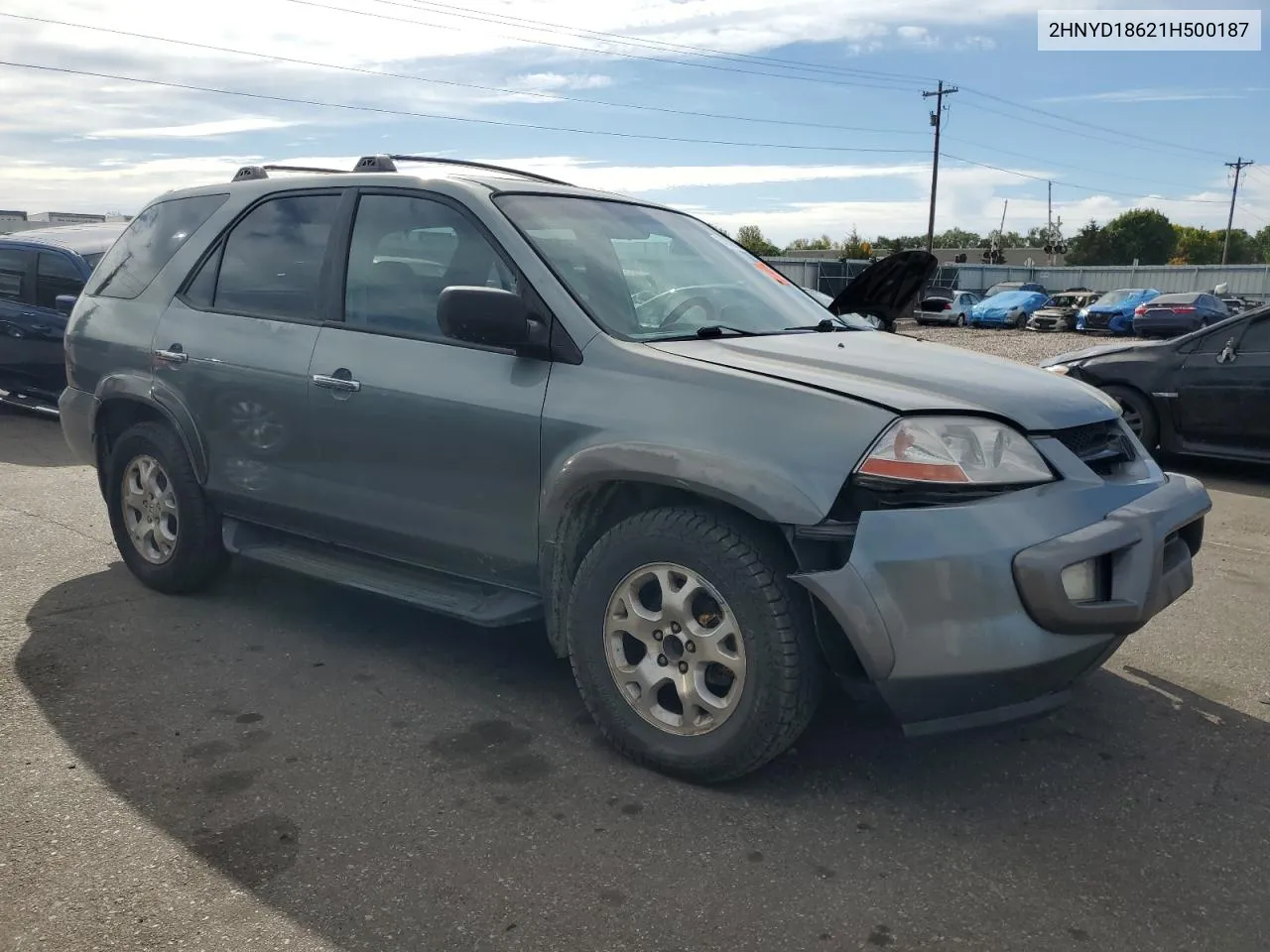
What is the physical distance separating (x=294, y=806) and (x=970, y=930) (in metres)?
1.78

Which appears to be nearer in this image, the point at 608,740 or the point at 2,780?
the point at 2,780

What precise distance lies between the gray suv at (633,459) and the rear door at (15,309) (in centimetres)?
540

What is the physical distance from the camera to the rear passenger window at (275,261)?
4199 mm

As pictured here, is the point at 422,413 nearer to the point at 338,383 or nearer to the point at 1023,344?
the point at 338,383

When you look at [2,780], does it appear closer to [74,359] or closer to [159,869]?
[159,869]

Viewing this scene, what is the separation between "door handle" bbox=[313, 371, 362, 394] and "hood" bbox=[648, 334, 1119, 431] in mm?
1148

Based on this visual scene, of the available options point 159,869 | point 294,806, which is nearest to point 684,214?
point 294,806

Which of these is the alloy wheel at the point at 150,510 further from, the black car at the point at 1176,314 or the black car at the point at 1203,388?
the black car at the point at 1176,314

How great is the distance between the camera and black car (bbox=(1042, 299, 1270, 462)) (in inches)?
311

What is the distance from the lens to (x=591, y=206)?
4121mm

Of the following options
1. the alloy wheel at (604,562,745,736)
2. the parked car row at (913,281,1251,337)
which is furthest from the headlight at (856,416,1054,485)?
the parked car row at (913,281,1251,337)

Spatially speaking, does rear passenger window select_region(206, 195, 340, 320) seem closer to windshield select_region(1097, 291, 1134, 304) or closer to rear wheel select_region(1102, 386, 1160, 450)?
rear wheel select_region(1102, 386, 1160, 450)

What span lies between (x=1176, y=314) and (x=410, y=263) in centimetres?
2988

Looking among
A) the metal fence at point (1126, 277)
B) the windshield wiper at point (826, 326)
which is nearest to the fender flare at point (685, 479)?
the windshield wiper at point (826, 326)
